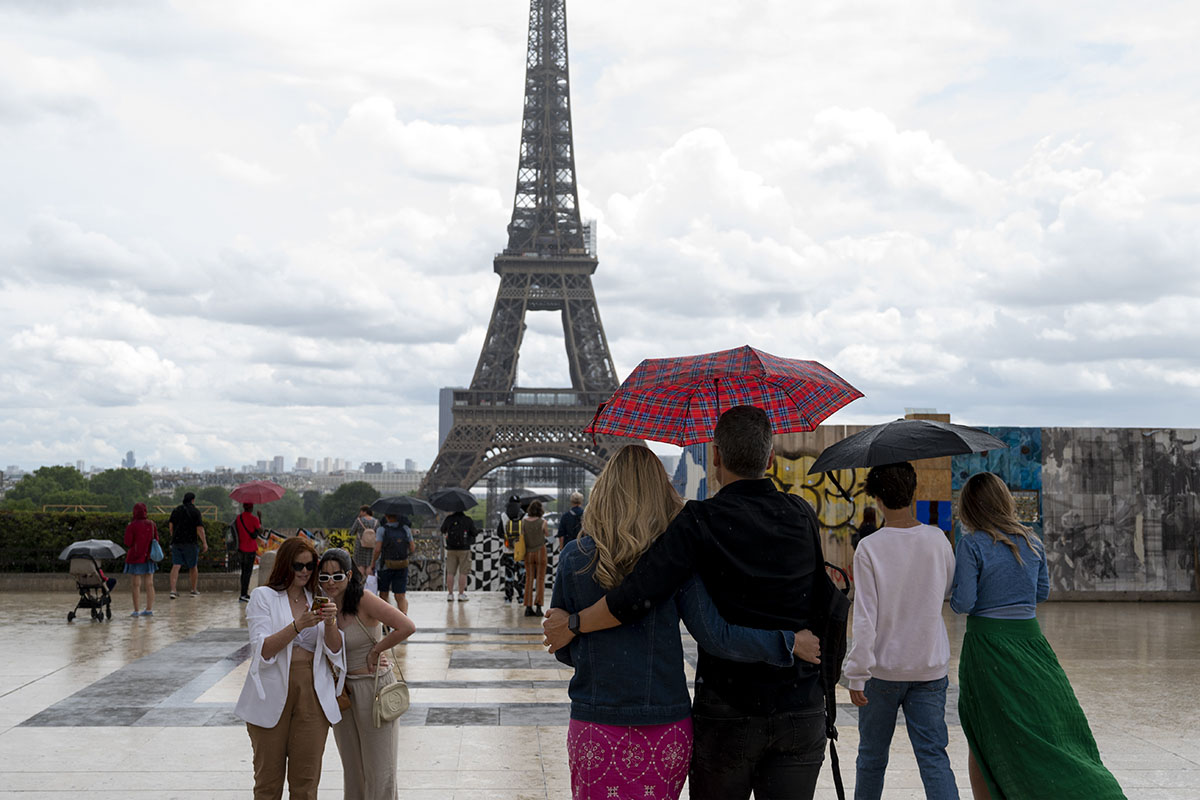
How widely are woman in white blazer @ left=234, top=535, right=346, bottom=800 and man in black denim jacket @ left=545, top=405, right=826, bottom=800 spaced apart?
1.80 metres

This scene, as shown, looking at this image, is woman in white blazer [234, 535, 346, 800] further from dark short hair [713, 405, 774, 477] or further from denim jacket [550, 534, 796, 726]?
dark short hair [713, 405, 774, 477]

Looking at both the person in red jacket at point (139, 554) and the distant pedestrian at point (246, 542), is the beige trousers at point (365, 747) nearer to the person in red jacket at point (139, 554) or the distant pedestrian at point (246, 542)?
the person in red jacket at point (139, 554)

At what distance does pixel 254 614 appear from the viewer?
4840 millimetres

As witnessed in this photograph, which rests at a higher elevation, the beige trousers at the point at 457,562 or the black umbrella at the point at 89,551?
the black umbrella at the point at 89,551

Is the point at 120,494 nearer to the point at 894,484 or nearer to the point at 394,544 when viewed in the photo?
the point at 394,544

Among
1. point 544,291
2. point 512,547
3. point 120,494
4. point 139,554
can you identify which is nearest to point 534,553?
point 512,547

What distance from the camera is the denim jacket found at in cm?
332

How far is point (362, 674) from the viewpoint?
4848mm

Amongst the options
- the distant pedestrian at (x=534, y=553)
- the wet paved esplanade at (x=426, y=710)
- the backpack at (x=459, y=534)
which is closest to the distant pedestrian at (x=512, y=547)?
the backpack at (x=459, y=534)

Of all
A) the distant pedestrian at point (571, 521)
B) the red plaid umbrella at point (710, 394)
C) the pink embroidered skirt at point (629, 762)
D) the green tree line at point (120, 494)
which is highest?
the red plaid umbrella at point (710, 394)

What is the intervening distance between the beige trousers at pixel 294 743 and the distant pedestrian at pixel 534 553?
→ 31.0ft

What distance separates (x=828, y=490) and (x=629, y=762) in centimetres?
1244

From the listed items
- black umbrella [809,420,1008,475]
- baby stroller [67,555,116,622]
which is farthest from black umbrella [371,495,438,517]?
black umbrella [809,420,1008,475]

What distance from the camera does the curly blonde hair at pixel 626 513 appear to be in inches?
132
